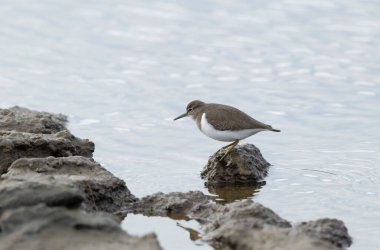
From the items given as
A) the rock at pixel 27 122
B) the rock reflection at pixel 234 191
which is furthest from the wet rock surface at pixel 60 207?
the rock at pixel 27 122

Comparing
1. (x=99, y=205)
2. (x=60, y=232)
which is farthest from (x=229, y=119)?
(x=60, y=232)

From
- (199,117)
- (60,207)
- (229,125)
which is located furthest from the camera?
(199,117)

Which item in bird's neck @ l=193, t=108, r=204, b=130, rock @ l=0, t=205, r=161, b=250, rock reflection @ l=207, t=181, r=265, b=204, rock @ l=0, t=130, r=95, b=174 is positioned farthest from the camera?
bird's neck @ l=193, t=108, r=204, b=130

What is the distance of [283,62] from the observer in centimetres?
1490

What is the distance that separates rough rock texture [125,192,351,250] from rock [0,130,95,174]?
3.51 feet

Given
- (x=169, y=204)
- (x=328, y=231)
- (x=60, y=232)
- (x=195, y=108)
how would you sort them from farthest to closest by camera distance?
(x=195, y=108), (x=169, y=204), (x=328, y=231), (x=60, y=232)

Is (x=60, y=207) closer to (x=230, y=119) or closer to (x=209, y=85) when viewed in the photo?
(x=230, y=119)

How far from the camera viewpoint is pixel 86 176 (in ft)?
28.3

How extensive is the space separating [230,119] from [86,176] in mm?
2211

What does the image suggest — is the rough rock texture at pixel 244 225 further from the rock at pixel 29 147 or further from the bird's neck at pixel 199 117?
the bird's neck at pixel 199 117

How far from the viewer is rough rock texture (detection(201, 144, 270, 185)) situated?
10094 mm

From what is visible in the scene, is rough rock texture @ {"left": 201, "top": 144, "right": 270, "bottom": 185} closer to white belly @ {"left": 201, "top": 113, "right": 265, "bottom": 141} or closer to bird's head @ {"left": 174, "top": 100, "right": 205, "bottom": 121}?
white belly @ {"left": 201, "top": 113, "right": 265, "bottom": 141}

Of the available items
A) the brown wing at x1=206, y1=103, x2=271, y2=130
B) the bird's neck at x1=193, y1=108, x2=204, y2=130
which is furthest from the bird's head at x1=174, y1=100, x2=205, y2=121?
the brown wing at x1=206, y1=103, x2=271, y2=130

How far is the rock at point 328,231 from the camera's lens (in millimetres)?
7512
